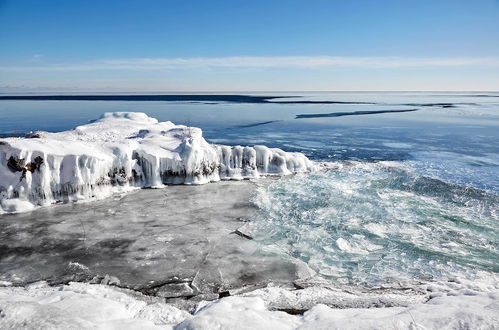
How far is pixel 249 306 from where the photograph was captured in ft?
17.4

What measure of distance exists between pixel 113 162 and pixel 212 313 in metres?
8.97

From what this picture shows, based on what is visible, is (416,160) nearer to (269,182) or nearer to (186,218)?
(269,182)

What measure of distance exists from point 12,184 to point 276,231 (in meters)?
8.16

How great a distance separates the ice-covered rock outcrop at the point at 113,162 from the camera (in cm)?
1055

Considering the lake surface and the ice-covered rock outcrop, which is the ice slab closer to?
the lake surface

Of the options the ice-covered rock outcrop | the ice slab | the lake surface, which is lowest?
the ice slab

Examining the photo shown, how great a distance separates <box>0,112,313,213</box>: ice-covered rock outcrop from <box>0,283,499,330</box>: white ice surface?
17.7ft

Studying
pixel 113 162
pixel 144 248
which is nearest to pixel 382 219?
pixel 144 248

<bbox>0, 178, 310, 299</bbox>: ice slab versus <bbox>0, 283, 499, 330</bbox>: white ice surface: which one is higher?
<bbox>0, 283, 499, 330</bbox>: white ice surface

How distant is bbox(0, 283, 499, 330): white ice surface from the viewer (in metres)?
4.14

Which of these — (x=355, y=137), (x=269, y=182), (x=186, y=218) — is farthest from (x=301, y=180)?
(x=355, y=137)

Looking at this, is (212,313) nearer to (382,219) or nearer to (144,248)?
(144,248)

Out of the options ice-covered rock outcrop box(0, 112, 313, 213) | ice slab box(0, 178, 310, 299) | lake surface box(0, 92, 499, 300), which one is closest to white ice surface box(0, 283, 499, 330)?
ice slab box(0, 178, 310, 299)

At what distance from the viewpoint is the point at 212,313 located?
4773 mm
